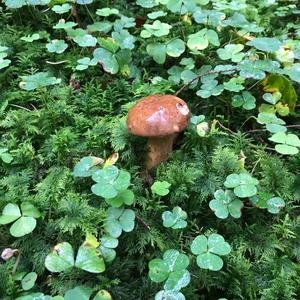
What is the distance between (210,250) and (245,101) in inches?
32.8

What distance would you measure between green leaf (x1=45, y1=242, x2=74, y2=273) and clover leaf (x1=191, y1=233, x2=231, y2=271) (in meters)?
0.42

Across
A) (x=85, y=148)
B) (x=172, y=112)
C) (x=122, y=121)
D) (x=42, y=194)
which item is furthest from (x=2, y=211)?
(x=172, y=112)

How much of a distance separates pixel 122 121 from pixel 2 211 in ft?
2.08

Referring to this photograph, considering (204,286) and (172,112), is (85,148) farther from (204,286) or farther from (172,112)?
(204,286)

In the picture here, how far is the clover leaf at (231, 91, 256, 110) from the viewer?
1.89 metres

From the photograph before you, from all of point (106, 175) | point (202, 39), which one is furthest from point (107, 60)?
point (106, 175)

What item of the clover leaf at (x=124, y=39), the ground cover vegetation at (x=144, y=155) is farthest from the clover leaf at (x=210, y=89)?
the clover leaf at (x=124, y=39)

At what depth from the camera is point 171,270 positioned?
1.33 metres

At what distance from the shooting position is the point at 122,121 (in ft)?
5.89

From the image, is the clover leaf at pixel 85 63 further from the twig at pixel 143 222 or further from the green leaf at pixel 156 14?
the twig at pixel 143 222

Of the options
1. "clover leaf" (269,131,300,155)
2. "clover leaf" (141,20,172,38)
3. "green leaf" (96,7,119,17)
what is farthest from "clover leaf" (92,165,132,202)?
"green leaf" (96,7,119,17)

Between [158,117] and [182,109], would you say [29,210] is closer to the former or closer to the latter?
[158,117]

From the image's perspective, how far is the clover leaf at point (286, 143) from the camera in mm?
1649

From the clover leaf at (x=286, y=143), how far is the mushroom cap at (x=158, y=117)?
1.32 feet
